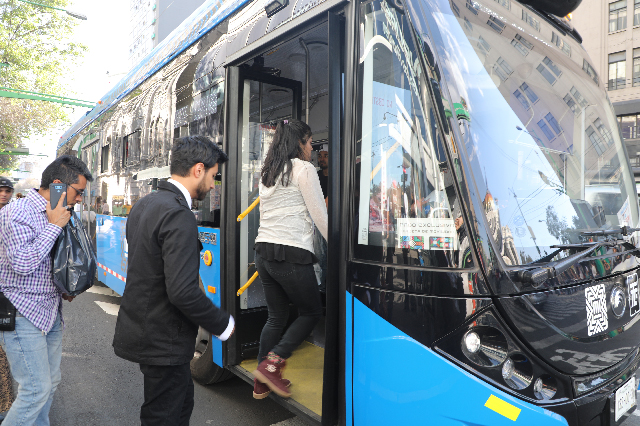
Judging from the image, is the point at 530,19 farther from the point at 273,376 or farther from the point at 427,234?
the point at 273,376

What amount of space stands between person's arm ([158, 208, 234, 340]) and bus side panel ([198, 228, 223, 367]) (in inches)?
59.5

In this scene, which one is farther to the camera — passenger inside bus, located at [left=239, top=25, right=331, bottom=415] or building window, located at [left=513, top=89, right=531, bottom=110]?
passenger inside bus, located at [left=239, top=25, right=331, bottom=415]

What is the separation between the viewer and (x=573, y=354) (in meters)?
1.96

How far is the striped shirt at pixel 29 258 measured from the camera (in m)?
2.27

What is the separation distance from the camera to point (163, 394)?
2.00 metres

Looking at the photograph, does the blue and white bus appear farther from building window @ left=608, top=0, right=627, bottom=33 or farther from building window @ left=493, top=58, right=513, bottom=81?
building window @ left=608, top=0, right=627, bottom=33

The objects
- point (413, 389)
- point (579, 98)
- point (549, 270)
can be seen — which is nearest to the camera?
point (549, 270)

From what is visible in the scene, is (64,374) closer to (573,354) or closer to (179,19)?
(573,354)

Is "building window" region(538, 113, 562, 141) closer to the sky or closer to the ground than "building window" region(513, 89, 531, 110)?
closer to the ground

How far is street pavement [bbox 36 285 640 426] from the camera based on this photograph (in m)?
3.38

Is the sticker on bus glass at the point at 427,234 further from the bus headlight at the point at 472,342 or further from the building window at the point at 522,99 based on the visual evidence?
the building window at the point at 522,99

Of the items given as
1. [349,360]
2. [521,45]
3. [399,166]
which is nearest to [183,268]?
[349,360]

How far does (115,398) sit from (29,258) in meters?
2.00

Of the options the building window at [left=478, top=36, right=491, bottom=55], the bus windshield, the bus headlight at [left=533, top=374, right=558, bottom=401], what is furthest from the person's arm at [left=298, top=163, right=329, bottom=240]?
the bus headlight at [left=533, top=374, right=558, bottom=401]
